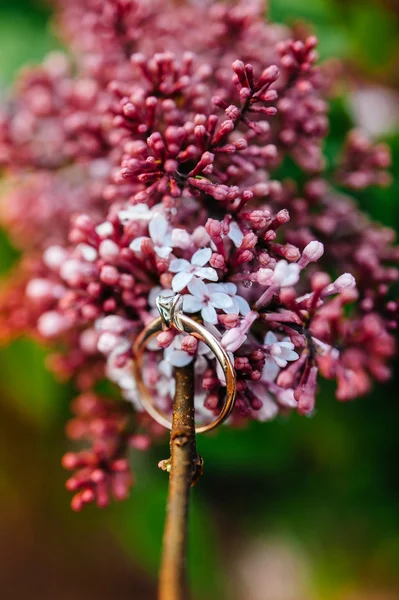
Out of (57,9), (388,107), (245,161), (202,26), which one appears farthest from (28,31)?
(245,161)

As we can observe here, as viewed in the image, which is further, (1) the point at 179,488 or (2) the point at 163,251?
(2) the point at 163,251

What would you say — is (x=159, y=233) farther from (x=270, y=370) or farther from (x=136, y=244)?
(x=270, y=370)

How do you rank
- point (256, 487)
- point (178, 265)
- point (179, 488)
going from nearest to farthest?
point (179, 488) < point (178, 265) < point (256, 487)

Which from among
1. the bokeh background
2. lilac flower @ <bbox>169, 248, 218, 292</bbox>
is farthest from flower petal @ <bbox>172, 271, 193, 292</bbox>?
the bokeh background

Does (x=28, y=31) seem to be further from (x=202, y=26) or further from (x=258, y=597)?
(x=258, y=597)

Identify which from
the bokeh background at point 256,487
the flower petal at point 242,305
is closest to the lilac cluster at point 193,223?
the flower petal at point 242,305

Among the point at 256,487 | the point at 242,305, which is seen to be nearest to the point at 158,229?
the point at 242,305

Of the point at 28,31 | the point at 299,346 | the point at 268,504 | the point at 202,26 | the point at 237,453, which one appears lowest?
the point at 268,504
